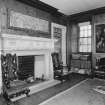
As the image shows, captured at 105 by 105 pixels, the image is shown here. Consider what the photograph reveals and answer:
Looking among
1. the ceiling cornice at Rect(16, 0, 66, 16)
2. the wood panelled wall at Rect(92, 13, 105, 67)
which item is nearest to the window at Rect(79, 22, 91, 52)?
the wood panelled wall at Rect(92, 13, 105, 67)

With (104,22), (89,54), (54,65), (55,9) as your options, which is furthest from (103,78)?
(55,9)

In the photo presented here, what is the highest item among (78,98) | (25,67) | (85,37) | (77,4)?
(77,4)

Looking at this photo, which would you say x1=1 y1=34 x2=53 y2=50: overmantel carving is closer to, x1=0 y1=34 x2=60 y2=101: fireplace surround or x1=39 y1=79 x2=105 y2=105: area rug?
x1=0 y1=34 x2=60 y2=101: fireplace surround

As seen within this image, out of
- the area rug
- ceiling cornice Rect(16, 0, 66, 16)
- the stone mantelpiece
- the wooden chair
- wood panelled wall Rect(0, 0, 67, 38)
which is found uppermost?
ceiling cornice Rect(16, 0, 66, 16)

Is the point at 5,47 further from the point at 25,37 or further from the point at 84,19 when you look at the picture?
the point at 84,19

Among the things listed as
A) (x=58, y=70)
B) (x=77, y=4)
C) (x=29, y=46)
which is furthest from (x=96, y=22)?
(x=29, y=46)

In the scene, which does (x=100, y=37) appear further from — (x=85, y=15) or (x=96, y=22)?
(x=85, y=15)

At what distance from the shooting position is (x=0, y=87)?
3164 mm

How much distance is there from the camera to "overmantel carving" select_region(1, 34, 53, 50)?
321cm

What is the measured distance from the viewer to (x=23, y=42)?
3.66 metres

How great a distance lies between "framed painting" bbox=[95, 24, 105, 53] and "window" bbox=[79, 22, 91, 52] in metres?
0.71

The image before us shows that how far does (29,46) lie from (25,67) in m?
0.80

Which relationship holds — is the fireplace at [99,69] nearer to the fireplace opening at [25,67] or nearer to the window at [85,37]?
the window at [85,37]

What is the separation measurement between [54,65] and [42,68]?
1.70 feet
